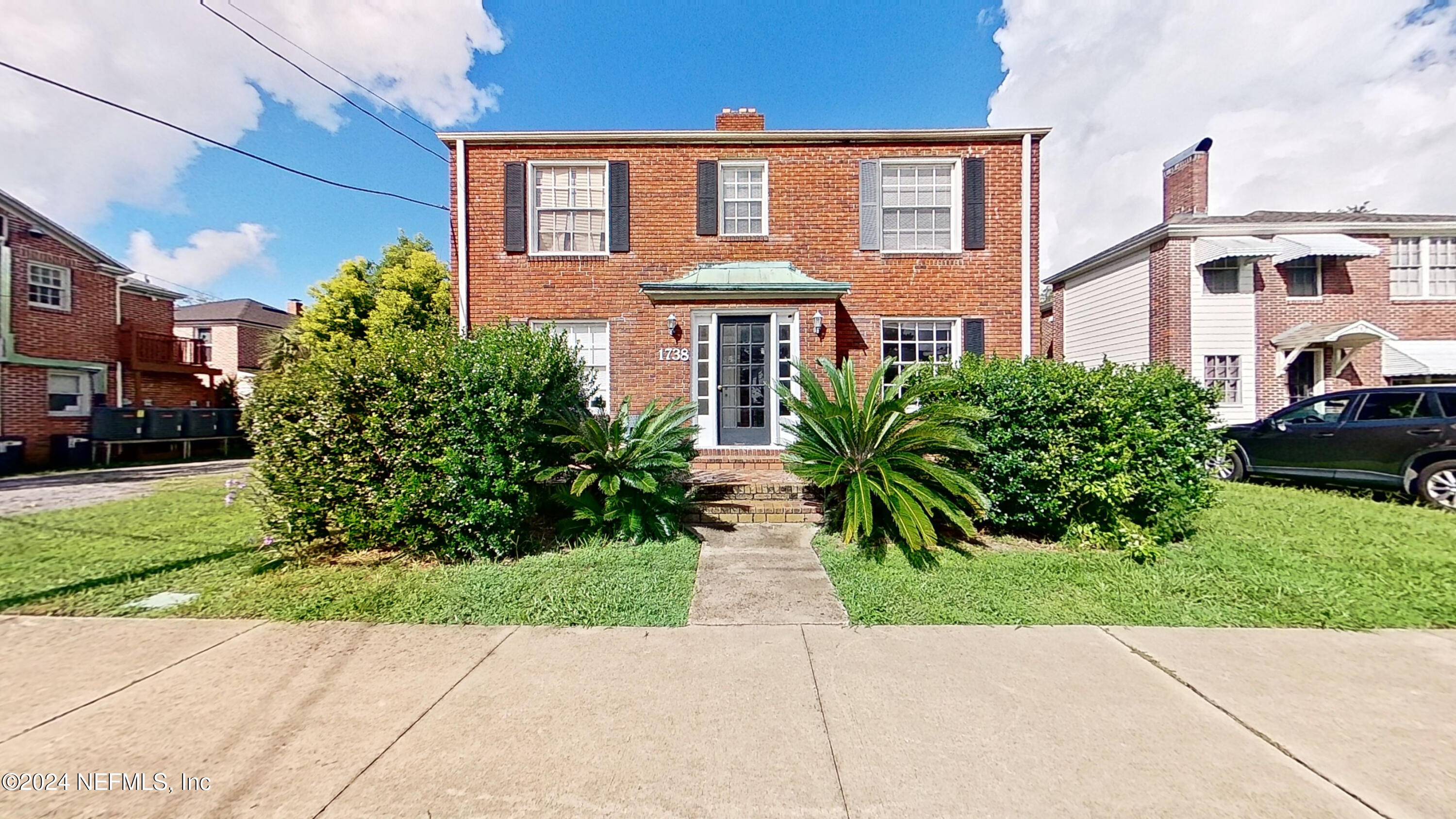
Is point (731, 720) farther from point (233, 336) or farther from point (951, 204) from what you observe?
point (233, 336)

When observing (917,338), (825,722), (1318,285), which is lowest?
(825,722)

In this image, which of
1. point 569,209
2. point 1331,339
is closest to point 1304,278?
point 1331,339

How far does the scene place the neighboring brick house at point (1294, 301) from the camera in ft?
38.8

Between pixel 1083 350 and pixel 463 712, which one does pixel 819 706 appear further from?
pixel 1083 350

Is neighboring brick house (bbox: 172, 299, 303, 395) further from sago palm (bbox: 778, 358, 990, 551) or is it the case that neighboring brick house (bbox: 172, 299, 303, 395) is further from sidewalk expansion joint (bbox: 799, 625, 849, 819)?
sidewalk expansion joint (bbox: 799, 625, 849, 819)

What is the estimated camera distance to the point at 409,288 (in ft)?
54.2

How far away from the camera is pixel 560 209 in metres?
9.12

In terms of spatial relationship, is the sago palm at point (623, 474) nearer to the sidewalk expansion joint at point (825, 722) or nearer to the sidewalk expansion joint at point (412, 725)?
the sidewalk expansion joint at point (412, 725)

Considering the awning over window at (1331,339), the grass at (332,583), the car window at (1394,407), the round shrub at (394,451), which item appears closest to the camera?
the grass at (332,583)

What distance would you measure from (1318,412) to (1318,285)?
7972 millimetres

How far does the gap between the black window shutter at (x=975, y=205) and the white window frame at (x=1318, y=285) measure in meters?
9.68

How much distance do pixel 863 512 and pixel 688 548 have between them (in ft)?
5.54

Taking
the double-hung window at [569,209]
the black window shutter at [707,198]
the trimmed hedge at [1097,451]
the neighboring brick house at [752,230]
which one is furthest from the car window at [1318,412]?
the double-hung window at [569,209]

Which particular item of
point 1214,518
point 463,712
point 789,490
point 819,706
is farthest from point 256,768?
point 1214,518
